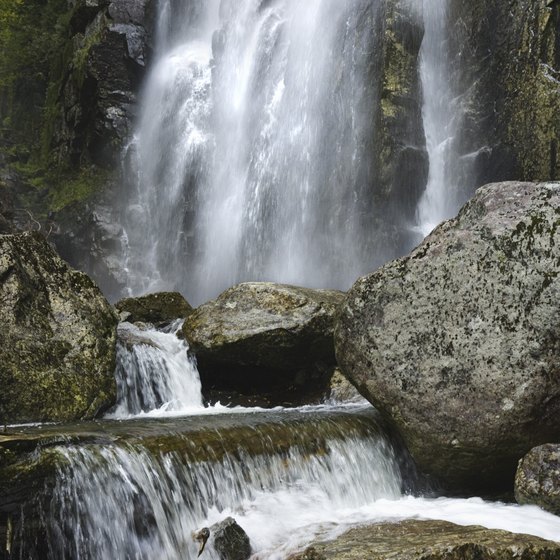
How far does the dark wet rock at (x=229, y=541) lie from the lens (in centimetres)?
453

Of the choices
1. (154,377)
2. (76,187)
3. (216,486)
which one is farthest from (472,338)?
(76,187)

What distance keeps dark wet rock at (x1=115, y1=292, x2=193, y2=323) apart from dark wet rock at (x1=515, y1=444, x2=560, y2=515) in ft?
27.1

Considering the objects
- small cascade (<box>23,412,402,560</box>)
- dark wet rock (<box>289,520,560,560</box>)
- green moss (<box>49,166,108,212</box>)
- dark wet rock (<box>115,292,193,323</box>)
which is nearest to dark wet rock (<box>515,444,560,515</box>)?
dark wet rock (<box>289,520,560,560</box>)

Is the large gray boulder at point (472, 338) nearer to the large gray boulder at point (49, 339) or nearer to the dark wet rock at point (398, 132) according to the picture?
the large gray boulder at point (49, 339)

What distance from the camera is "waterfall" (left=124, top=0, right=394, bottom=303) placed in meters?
18.1

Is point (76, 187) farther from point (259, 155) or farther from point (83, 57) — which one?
point (259, 155)

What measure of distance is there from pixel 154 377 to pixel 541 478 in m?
5.62

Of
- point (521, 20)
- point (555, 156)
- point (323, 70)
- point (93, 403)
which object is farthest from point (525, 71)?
point (93, 403)

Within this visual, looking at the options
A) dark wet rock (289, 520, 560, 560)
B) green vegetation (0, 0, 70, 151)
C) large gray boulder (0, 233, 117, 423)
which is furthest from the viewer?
green vegetation (0, 0, 70, 151)

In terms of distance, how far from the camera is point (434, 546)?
357cm

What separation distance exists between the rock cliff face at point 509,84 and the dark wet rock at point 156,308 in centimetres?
970

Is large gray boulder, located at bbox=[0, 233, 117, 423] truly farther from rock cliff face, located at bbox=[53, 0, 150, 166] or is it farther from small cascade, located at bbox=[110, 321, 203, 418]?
rock cliff face, located at bbox=[53, 0, 150, 166]

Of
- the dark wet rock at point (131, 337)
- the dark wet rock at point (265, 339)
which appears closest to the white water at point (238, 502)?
the dark wet rock at point (265, 339)

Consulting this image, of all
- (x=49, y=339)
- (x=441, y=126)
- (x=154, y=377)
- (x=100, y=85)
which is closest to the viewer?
(x=49, y=339)
